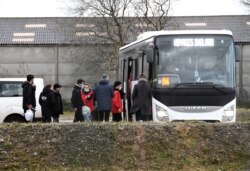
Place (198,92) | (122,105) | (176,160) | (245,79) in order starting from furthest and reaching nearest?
(245,79) → (122,105) → (198,92) → (176,160)

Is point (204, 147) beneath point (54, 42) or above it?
beneath

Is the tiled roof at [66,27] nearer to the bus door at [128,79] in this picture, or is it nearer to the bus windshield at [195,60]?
the bus door at [128,79]

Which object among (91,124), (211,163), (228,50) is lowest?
(211,163)

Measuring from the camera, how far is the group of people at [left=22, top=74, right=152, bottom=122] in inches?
602

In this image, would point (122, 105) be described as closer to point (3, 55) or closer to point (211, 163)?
point (211, 163)

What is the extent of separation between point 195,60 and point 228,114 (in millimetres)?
1667

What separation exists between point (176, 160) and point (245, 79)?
3651cm

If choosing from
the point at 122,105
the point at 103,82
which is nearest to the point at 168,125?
the point at 103,82

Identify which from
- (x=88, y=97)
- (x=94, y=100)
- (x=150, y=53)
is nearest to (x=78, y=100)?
(x=94, y=100)

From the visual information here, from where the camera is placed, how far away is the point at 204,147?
9.80 m

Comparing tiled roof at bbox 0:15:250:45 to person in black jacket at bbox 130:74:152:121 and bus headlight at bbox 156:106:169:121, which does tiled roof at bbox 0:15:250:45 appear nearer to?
person in black jacket at bbox 130:74:152:121

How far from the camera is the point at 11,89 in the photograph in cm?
2003

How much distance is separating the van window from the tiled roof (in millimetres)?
21781

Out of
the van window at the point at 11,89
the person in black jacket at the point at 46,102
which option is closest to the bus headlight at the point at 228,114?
the person in black jacket at the point at 46,102
